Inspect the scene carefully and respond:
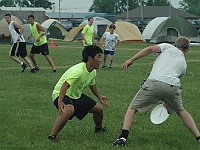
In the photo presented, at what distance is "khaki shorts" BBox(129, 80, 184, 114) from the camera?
754 centimetres

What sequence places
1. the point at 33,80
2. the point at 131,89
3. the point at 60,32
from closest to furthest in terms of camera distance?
the point at 131,89
the point at 33,80
the point at 60,32

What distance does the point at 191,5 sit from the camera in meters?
155

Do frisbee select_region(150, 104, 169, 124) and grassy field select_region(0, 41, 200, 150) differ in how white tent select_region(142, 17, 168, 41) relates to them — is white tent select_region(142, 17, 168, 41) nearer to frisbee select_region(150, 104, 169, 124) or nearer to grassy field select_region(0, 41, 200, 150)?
grassy field select_region(0, 41, 200, 150)

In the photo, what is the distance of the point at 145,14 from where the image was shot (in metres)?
110

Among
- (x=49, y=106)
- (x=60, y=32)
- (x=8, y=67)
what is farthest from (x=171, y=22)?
(x=49, y=106)

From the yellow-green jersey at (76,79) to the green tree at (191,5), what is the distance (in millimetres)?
138547

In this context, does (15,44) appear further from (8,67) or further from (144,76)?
(144,76)

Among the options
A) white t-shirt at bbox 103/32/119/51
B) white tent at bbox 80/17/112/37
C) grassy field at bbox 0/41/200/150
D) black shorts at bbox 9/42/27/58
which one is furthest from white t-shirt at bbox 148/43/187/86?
white tent at bbox 80/17/112/37

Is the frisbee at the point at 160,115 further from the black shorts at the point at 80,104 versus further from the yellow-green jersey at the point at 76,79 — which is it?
the yellow-green jersey at the point at 76,79

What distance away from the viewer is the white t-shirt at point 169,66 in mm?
7563

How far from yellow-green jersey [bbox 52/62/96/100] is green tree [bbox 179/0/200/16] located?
139 meters

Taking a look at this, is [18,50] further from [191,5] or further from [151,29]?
[191,5]

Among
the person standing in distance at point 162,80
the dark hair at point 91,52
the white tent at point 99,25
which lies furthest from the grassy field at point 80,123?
the white tent at point 99,25

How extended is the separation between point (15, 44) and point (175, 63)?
38.3ft
